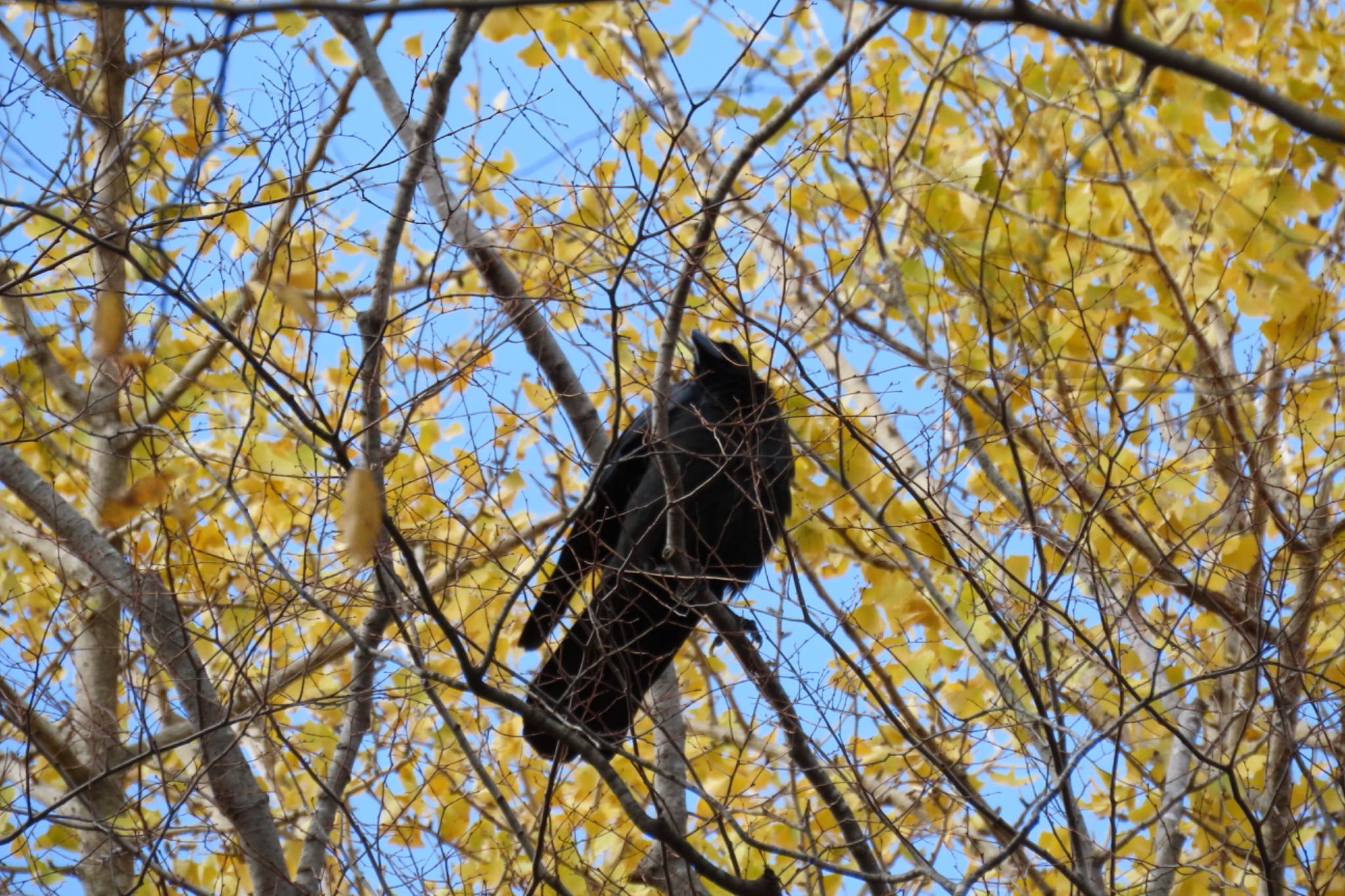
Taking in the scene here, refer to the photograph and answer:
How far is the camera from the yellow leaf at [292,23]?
5048mm

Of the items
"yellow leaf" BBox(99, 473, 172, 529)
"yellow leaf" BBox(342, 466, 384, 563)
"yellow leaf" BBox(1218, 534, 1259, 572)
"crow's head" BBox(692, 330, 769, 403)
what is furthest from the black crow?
"yellow leaf" BBox(342, 466, 384, 563)

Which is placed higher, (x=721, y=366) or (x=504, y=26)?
(x=504, y=26)

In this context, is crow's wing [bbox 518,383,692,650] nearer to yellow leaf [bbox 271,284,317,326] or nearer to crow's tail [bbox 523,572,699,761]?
crow's tail [bbox 523,572,699,761]

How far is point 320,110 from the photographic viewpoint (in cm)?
374

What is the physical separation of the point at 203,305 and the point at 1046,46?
6646mm

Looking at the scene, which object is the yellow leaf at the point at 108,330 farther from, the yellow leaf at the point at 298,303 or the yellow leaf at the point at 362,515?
the yellow leaf at the point at 362,515

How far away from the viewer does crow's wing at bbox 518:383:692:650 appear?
13.8 ft

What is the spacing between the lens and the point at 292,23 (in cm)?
523

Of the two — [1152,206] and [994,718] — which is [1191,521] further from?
[1152,206]

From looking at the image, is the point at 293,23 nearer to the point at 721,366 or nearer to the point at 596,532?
the point at 721,366

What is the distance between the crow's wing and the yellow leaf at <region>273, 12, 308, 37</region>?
2.08 meters

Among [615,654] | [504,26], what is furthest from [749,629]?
[504,26]

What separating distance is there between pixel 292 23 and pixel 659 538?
2612 mm

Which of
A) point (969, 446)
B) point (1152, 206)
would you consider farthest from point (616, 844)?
point (1152, 206)
